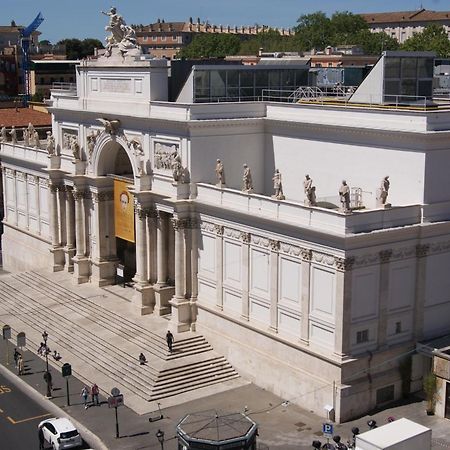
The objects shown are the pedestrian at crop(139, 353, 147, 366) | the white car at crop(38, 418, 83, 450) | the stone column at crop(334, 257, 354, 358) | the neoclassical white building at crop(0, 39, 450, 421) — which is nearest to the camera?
the white car at crop(38, 418, 83, 450)

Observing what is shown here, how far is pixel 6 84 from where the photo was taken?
16900 centimetres

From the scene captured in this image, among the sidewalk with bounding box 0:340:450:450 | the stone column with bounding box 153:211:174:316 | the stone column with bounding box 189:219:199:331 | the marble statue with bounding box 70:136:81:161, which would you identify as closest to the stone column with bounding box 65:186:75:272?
the marble statue with bounding box 70:136:81:161

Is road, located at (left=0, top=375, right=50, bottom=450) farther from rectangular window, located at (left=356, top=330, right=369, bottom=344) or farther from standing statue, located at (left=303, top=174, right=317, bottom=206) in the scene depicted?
standing statue, located at (left=303, top=174, right=317, bottom=206)

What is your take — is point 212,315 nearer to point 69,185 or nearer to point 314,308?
point 314,308

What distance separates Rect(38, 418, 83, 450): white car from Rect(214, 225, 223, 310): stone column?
504 inches

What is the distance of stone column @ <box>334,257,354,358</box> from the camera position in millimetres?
41281

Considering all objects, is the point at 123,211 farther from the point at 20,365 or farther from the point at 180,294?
the point at 20,365

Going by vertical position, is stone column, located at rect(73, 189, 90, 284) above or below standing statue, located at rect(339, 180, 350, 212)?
below

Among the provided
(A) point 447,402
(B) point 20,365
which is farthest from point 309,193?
(B) point 20,365

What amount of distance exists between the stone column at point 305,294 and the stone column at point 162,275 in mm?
12528

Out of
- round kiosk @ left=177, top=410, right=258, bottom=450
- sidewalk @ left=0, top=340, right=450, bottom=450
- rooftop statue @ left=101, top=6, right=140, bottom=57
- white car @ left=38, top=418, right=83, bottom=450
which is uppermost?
rooftop statue @ left=101, top=6, right=140, bottom=57

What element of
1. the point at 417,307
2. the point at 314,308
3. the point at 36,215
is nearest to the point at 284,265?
the point at 314,308

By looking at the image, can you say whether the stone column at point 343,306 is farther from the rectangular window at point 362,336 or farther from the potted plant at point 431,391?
the potted plant at point 431,391

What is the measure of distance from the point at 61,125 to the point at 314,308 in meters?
30.7
